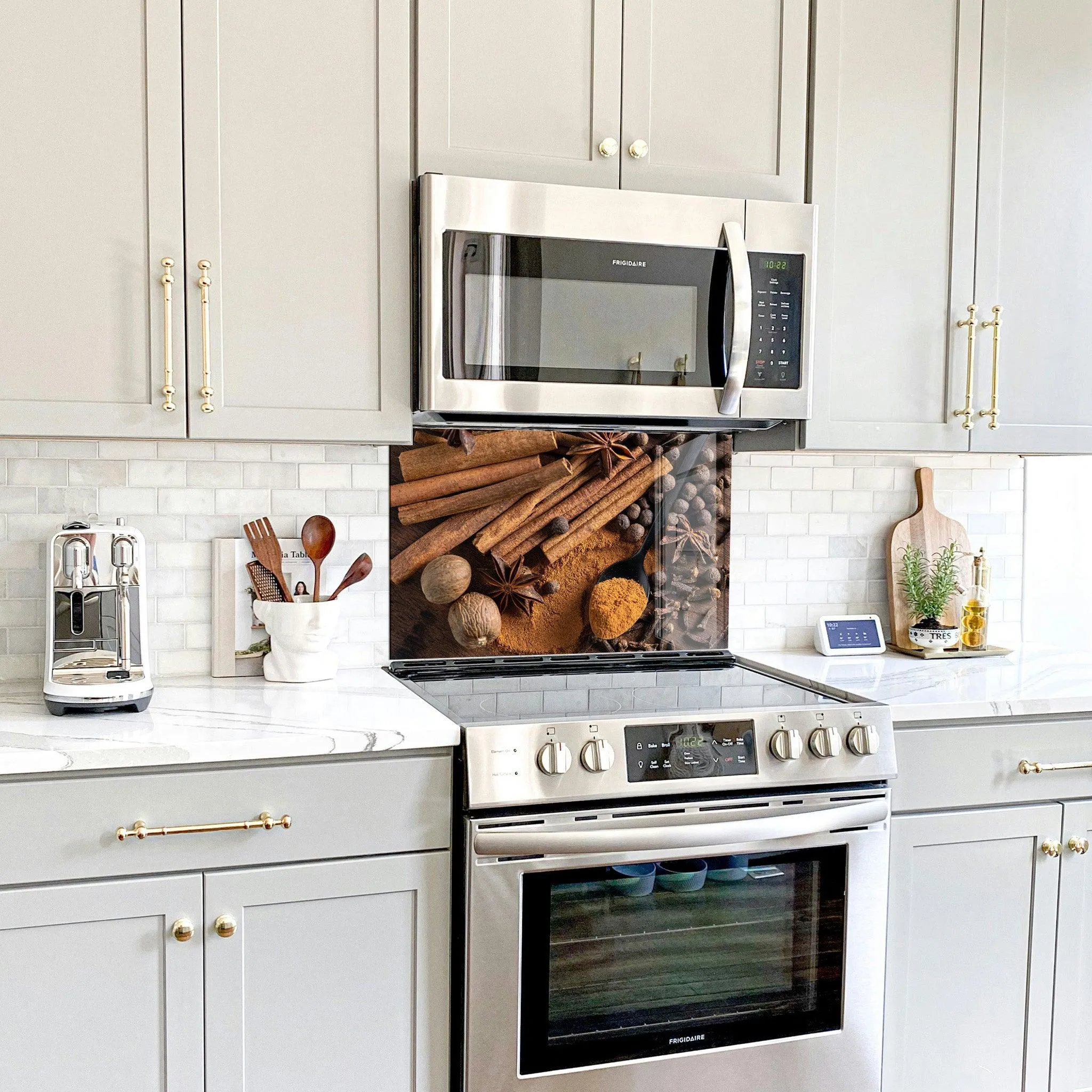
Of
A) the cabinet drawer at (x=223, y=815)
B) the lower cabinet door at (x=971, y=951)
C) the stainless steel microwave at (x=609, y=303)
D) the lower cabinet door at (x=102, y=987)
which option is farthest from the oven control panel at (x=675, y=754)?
the stainless steel microwave at (x=609, y=303)

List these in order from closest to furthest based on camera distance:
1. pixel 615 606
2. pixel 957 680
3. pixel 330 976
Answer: pixel 330 976, pixel 957 680, pixel 615 606

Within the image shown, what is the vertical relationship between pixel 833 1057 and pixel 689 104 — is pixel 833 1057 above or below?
below

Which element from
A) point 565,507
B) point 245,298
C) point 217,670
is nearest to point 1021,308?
point 565,507

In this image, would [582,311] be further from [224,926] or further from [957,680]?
[224,926]

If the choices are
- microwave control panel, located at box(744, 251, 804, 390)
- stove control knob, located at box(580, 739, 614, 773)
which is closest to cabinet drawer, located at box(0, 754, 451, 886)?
stove control knob, located at box(580, 739, 614, 773)

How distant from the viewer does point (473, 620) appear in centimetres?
247

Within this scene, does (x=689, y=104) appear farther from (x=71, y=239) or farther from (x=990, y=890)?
(x=990, y=890)

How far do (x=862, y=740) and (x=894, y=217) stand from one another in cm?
113

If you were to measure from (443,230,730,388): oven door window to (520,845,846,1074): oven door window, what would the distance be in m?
0.94

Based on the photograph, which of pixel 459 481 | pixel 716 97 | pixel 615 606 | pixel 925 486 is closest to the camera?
pixel 716 97

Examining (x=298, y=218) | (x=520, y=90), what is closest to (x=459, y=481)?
(x=298, y=218)

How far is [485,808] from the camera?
1850 mm

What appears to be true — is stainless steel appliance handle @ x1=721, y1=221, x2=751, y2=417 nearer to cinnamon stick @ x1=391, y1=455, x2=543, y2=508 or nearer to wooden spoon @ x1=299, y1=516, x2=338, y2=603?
cinnamon stick @ x1=391, y1=455, x2=543, y2=508

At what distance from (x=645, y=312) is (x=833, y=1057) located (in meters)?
1.45
